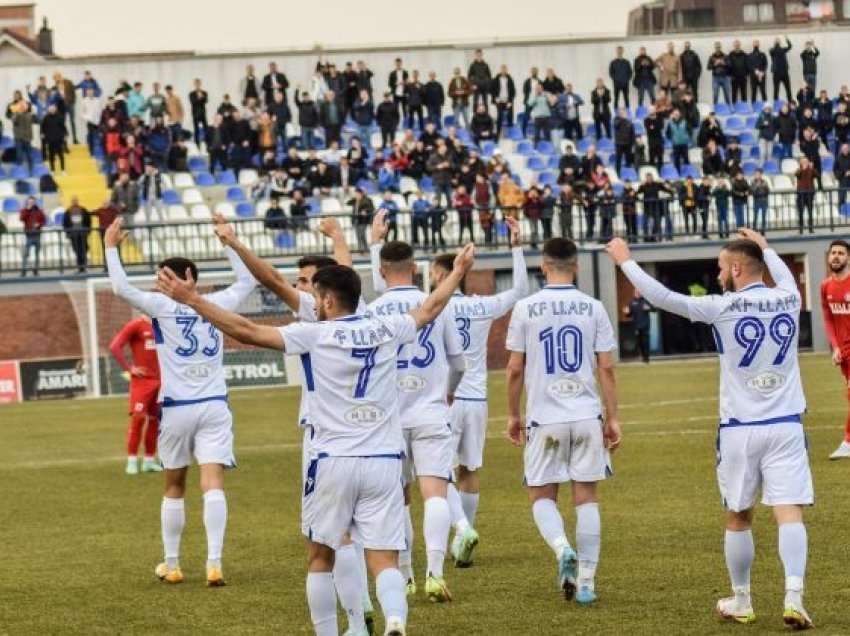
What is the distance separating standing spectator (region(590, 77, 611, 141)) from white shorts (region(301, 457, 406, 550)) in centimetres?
4395

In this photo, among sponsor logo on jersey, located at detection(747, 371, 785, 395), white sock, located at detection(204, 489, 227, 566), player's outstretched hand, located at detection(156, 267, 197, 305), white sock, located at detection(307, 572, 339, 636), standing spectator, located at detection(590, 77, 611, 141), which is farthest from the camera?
standing spectator, located at detection(590, 77, 611, 141)

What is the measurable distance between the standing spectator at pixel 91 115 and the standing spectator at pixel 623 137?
1378 cm

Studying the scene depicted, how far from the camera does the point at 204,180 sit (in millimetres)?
49719

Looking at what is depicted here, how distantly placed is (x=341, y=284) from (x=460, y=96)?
43.2 meters

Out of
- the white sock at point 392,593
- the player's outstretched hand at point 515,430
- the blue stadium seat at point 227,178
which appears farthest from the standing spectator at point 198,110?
the white sock at point 392,593

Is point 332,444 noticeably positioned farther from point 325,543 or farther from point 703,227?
point 703,227

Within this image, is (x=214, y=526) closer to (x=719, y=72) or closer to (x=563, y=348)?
(x=563, y=348)

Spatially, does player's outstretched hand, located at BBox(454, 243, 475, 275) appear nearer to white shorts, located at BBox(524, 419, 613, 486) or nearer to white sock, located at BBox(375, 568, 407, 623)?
white sock, located at BBox(375, 568, 407, 623)

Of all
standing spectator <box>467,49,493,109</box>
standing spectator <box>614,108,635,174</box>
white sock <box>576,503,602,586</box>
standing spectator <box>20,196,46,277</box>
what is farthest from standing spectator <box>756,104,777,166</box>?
white sock <box>576,503,602,586</box>

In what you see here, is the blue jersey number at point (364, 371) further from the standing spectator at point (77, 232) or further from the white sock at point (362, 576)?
the standing spectator at point (77, 232)

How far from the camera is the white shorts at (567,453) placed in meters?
12.5

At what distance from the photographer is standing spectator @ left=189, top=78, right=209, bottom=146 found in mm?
50219

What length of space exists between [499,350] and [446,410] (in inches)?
1262

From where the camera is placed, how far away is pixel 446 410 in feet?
43.0
